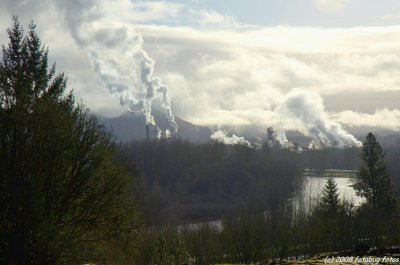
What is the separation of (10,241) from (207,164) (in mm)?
142960

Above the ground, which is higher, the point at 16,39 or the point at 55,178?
the point at 16,39

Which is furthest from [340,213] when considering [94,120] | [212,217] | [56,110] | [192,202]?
[192,202]

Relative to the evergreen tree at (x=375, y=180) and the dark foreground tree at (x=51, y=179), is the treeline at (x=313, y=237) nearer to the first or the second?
the evergreen tree at (x=375, y=180)

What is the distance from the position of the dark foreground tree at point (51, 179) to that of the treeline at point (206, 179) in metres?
75.4

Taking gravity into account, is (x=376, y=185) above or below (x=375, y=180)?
below

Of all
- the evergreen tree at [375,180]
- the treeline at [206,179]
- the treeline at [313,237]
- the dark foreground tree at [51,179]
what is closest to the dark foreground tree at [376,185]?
the evergreen tree at [375,180]

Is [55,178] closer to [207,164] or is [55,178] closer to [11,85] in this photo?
[11,85]

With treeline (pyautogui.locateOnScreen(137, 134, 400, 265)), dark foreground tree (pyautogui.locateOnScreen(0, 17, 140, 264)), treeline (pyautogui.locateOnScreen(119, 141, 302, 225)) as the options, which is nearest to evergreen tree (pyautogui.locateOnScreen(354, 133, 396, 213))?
treeline (pyautogui.locateOnScreen(137, 134, 400, 265))

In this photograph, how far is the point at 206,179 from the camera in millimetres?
147625

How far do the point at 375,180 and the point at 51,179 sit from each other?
55.0 m

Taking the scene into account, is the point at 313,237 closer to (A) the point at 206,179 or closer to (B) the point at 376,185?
(B) the point at 376,185

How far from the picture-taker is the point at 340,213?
55.4 meters

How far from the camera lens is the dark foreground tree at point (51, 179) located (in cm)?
2134

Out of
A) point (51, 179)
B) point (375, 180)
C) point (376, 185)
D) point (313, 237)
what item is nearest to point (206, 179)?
point (375, 180)
